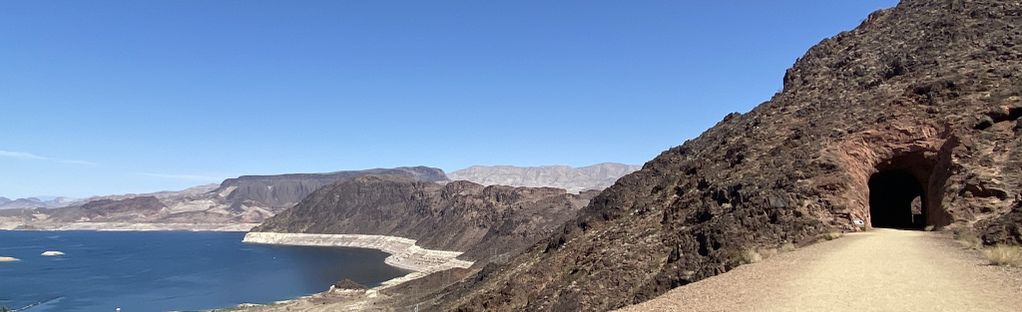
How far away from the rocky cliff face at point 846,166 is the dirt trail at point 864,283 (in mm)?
2098

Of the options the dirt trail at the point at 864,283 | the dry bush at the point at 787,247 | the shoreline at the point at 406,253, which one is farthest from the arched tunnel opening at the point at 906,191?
the shoreline at the point at 406,253

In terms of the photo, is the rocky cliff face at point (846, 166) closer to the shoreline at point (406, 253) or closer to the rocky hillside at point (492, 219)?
the shoreline at point (406, 253)

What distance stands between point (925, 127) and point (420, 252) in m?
127

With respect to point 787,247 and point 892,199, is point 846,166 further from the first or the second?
point 892,199

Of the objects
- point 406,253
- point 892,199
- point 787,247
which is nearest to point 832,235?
point 787,247

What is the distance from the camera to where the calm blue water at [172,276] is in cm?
8031

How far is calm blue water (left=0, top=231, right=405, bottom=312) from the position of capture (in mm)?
80312

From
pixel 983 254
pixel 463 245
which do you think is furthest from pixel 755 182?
pixel 463 245

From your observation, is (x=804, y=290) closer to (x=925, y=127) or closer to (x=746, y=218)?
(x=746, y=218)

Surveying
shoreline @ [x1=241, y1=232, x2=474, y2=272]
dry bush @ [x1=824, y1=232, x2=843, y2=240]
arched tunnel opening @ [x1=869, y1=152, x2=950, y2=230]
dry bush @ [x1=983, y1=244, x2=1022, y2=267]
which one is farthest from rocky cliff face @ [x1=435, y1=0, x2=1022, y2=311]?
shoreline @ [x1=241, y1=232, x2=474, y2=272]

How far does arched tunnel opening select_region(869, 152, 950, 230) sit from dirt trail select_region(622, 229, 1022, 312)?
4550mm

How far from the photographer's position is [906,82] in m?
25.9

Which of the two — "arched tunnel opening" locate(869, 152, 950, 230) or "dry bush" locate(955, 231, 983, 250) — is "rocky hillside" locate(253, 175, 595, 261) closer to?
"arched tunnel opening" locate(869, 152, 950, 230)

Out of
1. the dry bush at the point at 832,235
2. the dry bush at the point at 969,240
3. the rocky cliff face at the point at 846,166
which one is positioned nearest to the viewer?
the dry bush at the point at 969,240
